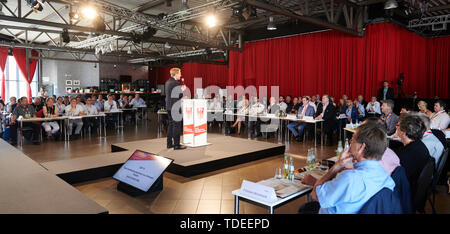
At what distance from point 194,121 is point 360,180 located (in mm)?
4556

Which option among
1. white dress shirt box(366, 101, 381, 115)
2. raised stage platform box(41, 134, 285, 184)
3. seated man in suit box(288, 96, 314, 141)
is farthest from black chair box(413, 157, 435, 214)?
white dress shirt box(366, 101, 381, 115)

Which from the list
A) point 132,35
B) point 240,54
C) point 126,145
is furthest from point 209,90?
point 126,145

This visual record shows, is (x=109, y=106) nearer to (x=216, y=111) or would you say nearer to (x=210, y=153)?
(x=216, y=111)

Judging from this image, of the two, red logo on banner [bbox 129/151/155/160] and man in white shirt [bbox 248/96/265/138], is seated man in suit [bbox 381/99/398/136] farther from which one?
red logo on banner [bbox 129/151/155/160]

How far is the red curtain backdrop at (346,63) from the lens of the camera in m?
9.33

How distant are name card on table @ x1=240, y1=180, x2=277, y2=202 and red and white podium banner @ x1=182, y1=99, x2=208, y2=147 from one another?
3825 mm

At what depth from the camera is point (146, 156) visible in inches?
164

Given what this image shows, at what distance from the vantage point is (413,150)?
267 centimetres

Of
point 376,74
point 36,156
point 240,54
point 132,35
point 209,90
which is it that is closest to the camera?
point 36,156

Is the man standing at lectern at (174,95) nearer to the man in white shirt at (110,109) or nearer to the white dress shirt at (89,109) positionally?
the white dress shirt at (89,109)

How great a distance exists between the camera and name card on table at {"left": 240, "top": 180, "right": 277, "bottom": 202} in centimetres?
208

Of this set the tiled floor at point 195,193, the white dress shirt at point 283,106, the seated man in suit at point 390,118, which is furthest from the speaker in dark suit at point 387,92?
the seated man in suit at point 390,118
